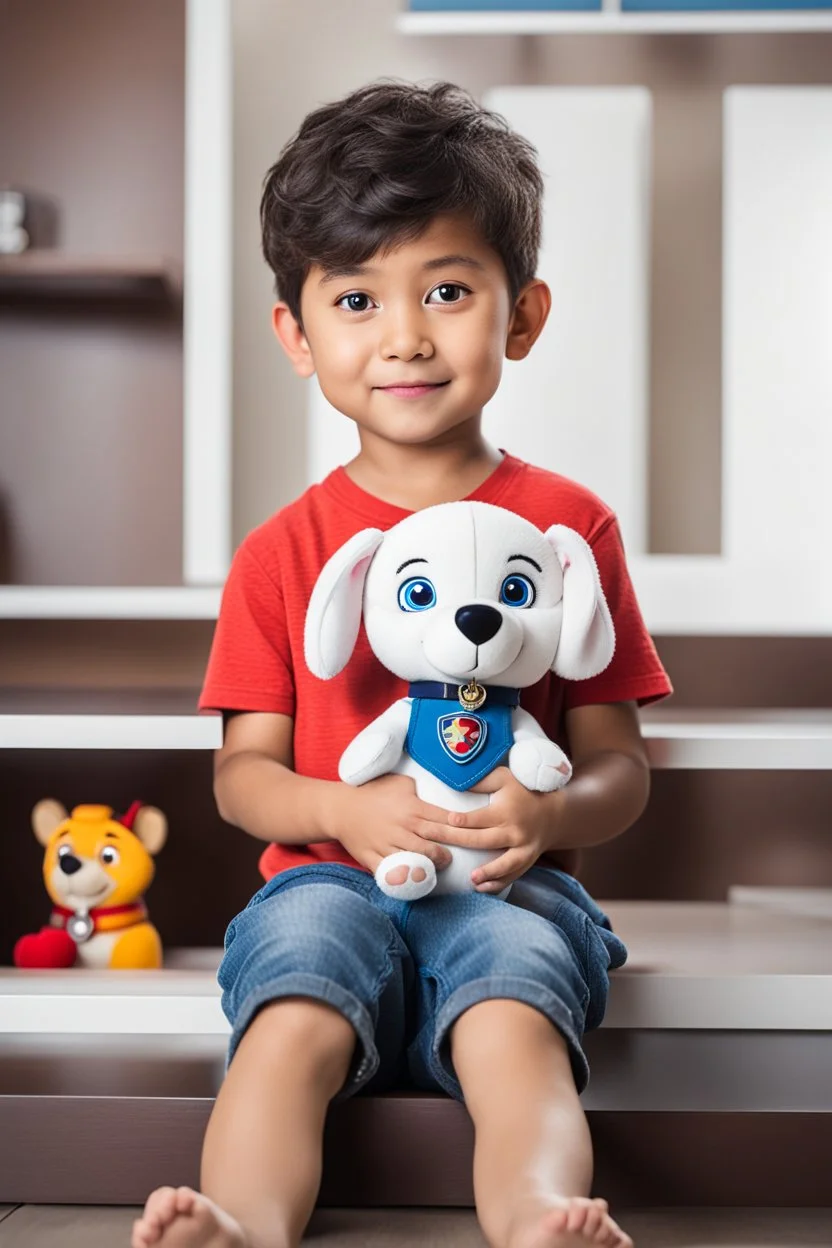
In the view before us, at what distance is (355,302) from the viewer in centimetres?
109

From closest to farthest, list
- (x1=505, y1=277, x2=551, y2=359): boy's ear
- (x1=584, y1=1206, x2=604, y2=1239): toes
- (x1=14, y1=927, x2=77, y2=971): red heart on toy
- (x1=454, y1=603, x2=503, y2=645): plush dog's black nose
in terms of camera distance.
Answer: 1. (x1=584, y1=1206, x2=604, y2=1239): toes
2. (x1=454, y1=603, x2=503, y2=645): plush dog's black nose
3. (x1=505, y1=277, x2=551, y2=359): boy's ear
4. (x1=14, y1=927, x2=77, y2=971): red heart on toy

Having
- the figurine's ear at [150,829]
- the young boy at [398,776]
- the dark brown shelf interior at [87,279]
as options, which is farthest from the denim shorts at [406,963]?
the dark brown shelf interior at [87,279]

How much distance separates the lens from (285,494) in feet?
6.16

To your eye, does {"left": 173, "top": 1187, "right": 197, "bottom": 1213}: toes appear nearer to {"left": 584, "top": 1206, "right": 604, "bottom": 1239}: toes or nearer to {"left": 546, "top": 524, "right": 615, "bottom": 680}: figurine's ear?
{"left": 584, "top": 1206, "right": 604, "bottom": 1239}: toes

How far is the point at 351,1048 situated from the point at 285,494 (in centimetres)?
112

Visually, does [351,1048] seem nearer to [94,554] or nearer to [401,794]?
[401,794]

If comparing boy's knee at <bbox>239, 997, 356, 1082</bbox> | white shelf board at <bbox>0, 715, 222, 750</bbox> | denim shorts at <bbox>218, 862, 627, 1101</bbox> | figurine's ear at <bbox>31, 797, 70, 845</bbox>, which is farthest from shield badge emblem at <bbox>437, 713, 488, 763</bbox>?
figurine's ear at <bbox>31, 797, 70, 845</bbox>

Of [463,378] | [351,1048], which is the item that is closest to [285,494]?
[463,378]

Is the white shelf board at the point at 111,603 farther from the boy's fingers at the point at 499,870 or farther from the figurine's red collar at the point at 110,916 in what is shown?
the boy's fingers at the point at 499,870

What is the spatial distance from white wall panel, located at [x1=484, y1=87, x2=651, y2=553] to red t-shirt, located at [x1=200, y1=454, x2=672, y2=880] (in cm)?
51

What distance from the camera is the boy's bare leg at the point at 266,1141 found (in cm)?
70

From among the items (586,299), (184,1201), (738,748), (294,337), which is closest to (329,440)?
(586,299)

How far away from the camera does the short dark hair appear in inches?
42.0

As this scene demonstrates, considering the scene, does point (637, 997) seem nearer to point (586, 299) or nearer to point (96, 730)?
point (96, 730)
